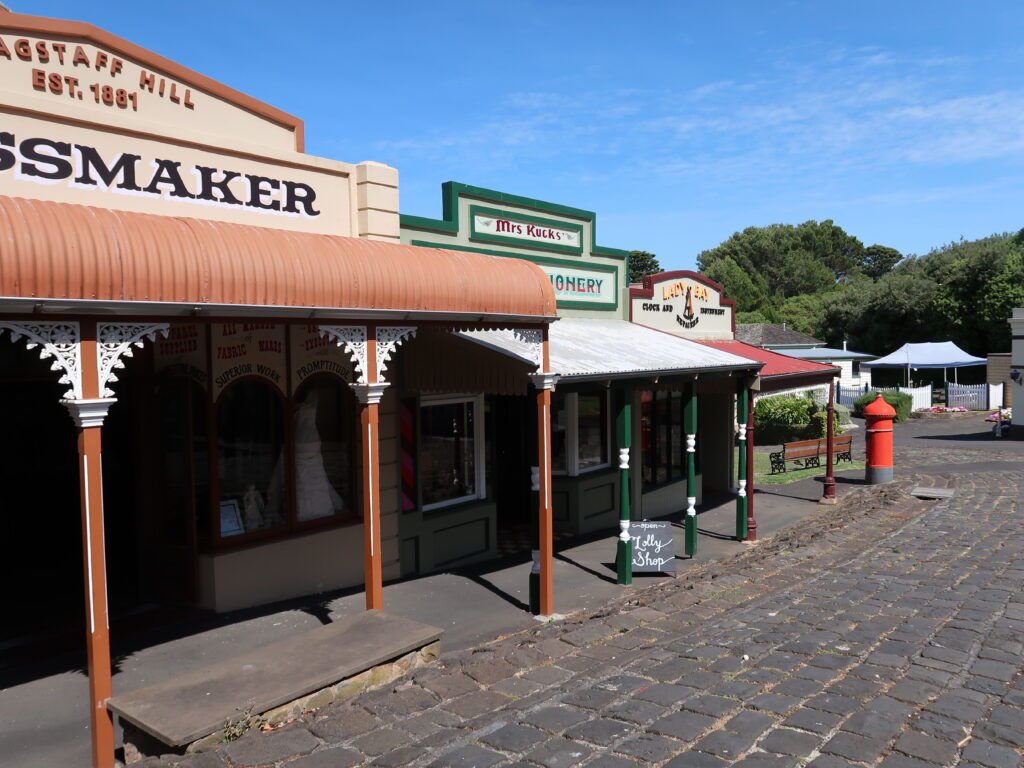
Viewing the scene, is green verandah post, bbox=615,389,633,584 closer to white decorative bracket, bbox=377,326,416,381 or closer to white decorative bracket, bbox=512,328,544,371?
white decorative bracket, bbox=512,328,544,371

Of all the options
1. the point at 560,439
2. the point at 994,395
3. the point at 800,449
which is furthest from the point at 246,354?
the point at 994,395

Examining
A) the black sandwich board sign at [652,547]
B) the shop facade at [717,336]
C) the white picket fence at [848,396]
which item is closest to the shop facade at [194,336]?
the black sandwich board sign at [652,547]

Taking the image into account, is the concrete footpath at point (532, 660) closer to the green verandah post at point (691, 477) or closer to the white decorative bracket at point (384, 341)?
the green verandah post at point (691, 477)

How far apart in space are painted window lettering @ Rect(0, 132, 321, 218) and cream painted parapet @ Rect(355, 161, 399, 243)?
1.81 feet

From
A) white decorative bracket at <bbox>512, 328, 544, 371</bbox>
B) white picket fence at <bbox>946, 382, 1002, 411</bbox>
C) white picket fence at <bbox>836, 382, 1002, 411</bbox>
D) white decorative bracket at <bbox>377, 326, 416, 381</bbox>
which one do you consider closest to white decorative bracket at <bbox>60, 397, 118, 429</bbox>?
white decorative bracket at <bbox>377, 326, 416, 381</bbox>

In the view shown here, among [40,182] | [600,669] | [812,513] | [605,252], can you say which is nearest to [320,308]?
[40,182]

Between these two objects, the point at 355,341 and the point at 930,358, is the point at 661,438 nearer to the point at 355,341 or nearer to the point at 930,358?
the point at 355,341

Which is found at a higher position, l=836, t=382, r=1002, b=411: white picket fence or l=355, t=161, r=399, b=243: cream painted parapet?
l=355, t=161, r=399, b=243: cream painted parapet

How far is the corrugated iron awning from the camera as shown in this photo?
8828mm

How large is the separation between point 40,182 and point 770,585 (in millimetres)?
8214

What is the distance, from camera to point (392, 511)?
9.24m

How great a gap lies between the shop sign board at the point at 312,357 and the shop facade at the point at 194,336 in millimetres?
25

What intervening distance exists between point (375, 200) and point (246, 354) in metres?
2.20

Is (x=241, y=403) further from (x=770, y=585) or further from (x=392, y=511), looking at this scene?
(x=770, y=585)
